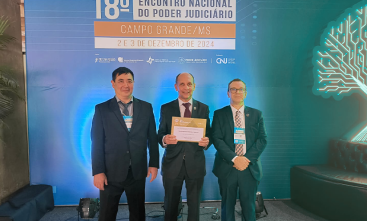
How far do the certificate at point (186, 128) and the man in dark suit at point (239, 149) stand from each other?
0.32 metres

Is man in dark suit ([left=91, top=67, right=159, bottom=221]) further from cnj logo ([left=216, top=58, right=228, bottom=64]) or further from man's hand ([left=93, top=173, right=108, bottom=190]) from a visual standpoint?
cnj logo ([left=216, top=58, right=228, bottom=64])

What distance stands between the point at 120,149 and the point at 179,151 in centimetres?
64

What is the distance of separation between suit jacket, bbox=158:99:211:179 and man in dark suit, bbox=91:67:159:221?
8.4 inches

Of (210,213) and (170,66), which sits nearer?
(210,213)

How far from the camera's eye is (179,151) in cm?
231

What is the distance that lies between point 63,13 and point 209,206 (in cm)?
398

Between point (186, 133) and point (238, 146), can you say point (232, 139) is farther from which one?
point (186, 133)

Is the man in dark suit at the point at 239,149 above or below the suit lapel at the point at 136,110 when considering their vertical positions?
below

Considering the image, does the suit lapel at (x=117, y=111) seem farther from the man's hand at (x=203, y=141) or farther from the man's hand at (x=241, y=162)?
the man's hand at (x=241, y=162)

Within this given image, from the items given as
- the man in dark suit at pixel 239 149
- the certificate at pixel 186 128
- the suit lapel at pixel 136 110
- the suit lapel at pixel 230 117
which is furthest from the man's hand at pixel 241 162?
the suit lapel at pixel 136 110

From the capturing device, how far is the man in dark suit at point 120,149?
220 centimetres

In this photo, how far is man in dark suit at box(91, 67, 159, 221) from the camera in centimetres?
220

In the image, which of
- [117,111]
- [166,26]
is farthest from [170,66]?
[117,111]

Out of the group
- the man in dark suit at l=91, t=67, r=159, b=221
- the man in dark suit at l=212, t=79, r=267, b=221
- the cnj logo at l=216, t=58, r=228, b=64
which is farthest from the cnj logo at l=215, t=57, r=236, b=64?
the man in dark suit at l=91, t=67, r=159, b=221
